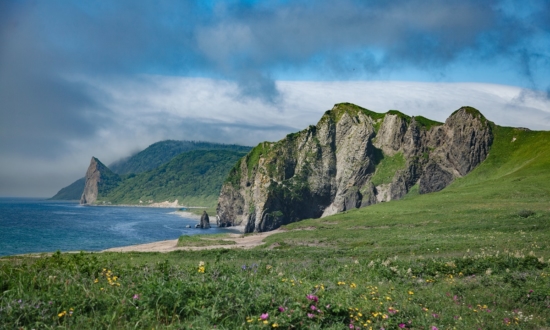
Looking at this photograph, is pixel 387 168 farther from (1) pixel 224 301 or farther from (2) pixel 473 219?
(1) pixel 224 301

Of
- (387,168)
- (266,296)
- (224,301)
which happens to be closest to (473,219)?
(266,296)

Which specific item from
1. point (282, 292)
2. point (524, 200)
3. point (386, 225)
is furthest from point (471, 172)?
point (282, 292)

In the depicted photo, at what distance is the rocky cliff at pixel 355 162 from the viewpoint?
140m

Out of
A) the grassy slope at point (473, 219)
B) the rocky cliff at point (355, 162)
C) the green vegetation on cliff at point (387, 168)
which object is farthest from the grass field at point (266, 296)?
the green vegetation on cliff at point (387, 168)

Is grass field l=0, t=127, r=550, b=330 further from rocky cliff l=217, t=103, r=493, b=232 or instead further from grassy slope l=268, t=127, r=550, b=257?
rocky cliff l=217, t=103, r=493, b=232

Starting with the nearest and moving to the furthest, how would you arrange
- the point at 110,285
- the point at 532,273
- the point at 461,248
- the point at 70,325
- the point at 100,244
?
the point at 70,325
the point at 110,285
the point at 532,273
the point at 461,248
the point at 100,244

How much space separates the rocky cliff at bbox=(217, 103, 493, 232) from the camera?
140250 millimetres

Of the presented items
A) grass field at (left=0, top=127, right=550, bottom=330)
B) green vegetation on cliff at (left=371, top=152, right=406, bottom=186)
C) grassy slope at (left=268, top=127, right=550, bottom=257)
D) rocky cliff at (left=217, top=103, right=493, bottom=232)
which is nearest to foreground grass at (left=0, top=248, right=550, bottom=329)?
grass field at (left=0, top=127, right=550, bottom=330)

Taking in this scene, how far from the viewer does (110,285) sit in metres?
8.87

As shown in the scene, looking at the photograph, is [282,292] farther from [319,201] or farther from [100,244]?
[319,201]

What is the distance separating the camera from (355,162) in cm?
15188

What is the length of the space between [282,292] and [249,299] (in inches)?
51.1

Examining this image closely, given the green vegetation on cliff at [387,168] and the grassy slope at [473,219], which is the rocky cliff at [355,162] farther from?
the grassy slope at [473,219]

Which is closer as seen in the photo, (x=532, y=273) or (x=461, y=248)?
(x=532, y=273)
